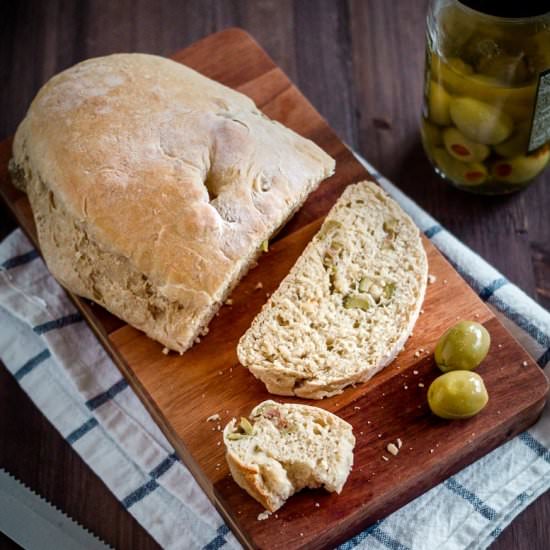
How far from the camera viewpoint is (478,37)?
11.6 feet

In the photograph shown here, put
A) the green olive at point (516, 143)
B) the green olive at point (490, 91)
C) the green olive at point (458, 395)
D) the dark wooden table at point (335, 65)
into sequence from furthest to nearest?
the dark wooden table at point (335, 65), the green olive at point (516, 143), the green olive at point (490, 91), the green olive at point (458, 395)

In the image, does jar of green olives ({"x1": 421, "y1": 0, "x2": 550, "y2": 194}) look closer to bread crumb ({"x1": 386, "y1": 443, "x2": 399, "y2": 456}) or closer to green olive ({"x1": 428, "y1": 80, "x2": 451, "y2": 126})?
green olive ({"x1": 428, "y1": 80, "x2": 451, "y2": 126})

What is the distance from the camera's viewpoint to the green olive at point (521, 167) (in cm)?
386

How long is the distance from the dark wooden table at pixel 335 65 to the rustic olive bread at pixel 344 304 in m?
0.57

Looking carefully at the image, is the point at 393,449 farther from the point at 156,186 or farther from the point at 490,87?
the point at 490,87

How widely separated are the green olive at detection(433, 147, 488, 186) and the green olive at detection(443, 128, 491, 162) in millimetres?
44

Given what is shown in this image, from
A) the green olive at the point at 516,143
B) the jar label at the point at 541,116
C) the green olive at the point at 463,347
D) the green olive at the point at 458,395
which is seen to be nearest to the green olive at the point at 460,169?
the green olive at the point at 516,143

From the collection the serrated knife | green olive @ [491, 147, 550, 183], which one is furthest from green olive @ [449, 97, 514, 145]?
the serrated knife

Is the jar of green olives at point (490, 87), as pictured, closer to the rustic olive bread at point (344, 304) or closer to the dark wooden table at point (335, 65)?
the dark wooden table at point (335, 65)

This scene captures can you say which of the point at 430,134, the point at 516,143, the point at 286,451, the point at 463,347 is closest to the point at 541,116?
the point at 516,143

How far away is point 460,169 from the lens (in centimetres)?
400

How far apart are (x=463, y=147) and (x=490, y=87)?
33 cm

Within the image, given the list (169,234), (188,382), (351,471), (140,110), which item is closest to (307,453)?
(351,471)

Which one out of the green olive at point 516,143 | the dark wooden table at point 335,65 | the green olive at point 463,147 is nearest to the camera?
the green olive at point 516,143
